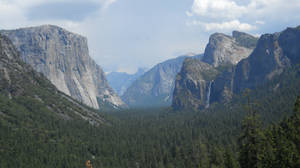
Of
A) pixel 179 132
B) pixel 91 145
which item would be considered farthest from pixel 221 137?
pixel 91 145

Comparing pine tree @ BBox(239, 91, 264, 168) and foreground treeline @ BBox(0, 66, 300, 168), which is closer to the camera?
pine tree @ BBox(239, 91, 264, 168)

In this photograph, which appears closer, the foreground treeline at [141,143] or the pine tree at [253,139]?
the pine tree at [253,139]

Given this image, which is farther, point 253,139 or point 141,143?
point 141,143

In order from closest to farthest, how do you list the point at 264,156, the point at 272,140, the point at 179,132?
the point at 264,156 → the point at 272,140 → the point at 179,132

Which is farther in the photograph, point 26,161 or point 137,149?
point 137,149

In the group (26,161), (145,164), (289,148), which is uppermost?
(289,148)

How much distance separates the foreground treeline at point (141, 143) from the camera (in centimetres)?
6330

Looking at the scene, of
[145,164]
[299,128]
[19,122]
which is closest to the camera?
[299,128]

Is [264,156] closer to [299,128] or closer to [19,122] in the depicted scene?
[299,128]

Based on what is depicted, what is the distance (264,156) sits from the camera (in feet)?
200

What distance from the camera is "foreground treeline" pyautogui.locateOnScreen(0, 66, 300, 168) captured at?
63.3m

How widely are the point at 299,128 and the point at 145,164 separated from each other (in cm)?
7238

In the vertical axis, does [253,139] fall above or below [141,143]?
above

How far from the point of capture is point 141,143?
164500mm
